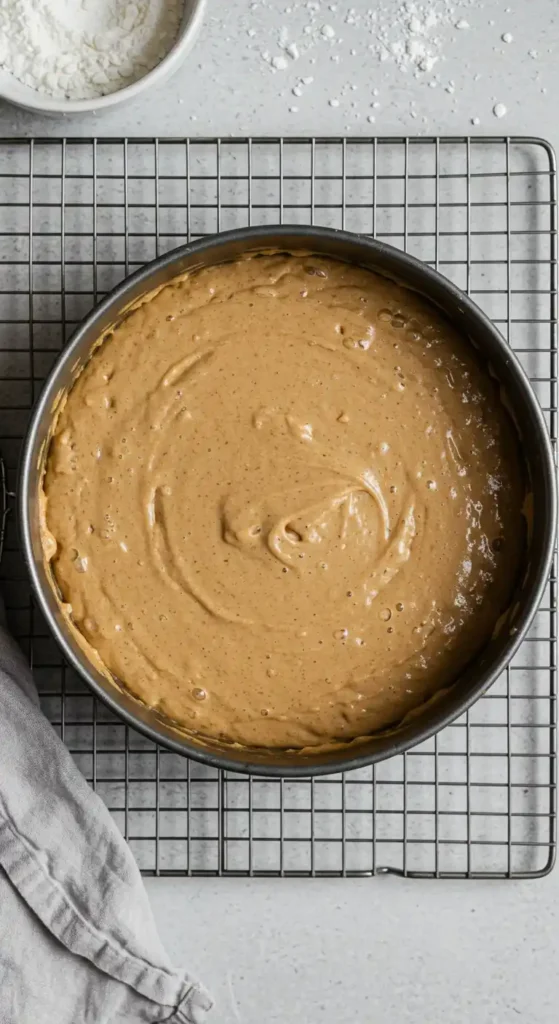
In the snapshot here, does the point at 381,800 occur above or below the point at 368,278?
below

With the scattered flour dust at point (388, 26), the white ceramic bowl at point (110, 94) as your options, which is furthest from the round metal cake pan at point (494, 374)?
the scattered flour dust at point (388, 26)

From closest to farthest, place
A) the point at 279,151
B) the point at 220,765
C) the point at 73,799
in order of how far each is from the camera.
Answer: the point at 220,765, the point at 73,799, the point at 279,151

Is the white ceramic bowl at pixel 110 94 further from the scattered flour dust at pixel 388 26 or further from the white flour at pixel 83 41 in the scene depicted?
the scattered flour dust at pixel 388 26

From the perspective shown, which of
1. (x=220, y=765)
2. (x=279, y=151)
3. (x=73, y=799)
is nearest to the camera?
(x=220, y=765)

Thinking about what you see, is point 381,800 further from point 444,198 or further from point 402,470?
point 444,198

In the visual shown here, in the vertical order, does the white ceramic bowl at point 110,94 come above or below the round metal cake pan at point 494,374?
above

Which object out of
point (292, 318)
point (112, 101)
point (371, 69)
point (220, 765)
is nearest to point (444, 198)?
point (371, 69)

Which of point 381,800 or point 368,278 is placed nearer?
point 368,278

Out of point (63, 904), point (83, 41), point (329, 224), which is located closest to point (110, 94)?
point (83, 41)
